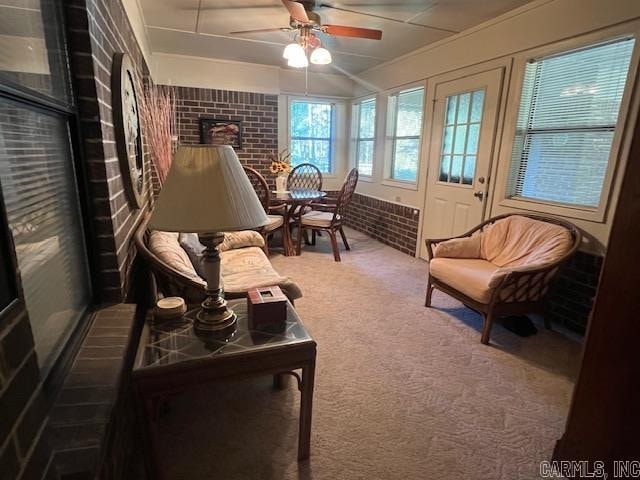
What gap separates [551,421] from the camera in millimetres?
1659

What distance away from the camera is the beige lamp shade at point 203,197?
3.72 ft

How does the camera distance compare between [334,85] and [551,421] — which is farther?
[334,85]

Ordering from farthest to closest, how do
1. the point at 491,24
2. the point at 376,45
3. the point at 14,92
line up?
the point at 376,45, the point at 491,24, the point at 14,92

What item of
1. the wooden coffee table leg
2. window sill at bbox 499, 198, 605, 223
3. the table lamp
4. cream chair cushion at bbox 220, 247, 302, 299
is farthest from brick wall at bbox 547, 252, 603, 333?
the table lamp

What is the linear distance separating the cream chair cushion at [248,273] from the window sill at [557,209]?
A: 84.2 inches

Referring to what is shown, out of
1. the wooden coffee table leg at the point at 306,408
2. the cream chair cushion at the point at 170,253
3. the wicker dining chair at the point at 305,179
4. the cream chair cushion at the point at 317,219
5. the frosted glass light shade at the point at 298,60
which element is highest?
the frosted glass light shade at the point at 298,60

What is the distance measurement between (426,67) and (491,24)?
36.7 inches

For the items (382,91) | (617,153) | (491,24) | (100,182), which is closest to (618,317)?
(617,153)

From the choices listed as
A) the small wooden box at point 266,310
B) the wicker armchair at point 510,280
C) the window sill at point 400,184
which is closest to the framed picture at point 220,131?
the window sill at point 400,184

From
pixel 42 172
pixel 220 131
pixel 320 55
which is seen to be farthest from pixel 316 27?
pixel 42 172

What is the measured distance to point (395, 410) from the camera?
5.61 feet

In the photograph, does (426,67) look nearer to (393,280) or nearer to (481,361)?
(393,280)

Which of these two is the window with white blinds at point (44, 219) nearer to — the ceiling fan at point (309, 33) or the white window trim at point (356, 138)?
the ceiling fan at point (309, 33)

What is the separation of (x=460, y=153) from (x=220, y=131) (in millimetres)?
3277
